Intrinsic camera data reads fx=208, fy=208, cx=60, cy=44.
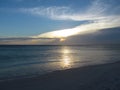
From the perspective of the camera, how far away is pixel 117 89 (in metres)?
10.9

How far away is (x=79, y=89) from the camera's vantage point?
1189cm

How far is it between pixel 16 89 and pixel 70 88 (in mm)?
3519

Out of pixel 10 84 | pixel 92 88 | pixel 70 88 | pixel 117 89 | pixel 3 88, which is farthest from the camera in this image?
pixel 10 84

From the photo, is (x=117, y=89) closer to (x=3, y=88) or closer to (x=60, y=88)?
(x=60, y=88)

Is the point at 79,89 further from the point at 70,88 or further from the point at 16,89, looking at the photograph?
the point at 16,89

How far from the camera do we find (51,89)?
41.8 feet

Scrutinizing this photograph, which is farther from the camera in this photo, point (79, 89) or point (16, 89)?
point (16, 89)

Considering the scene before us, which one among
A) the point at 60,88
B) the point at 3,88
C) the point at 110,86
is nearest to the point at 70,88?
the point at 60,88

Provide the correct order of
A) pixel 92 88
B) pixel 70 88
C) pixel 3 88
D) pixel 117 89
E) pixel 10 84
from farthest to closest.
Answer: pixel 10 84, pixel 3 88, pixel 70 88, pixel 92 88, pixel 117 89

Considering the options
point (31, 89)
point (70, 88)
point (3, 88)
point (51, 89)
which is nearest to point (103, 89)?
point (70, 88)

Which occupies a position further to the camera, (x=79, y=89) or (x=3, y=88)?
(x=3, y=88)

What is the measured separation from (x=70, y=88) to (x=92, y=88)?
1517mm

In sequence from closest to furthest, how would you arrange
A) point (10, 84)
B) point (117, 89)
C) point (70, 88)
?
point (117, 89)
point (70, 88)
point (10, 84)

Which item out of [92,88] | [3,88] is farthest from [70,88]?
[3,88]
